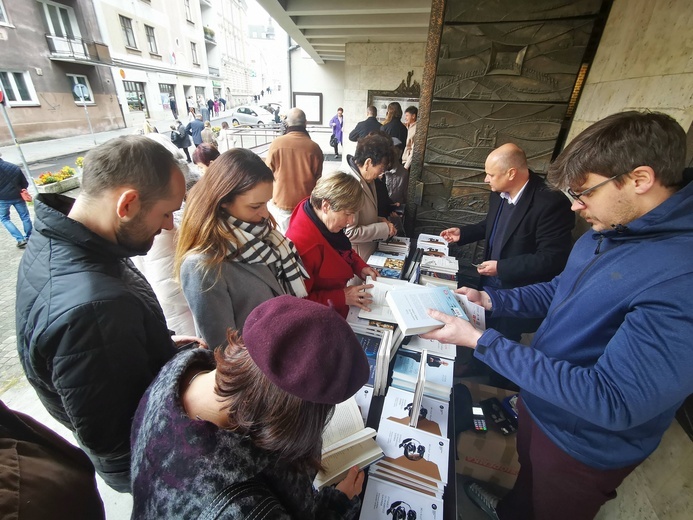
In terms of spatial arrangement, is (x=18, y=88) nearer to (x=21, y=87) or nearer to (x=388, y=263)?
(x=21, y=87)

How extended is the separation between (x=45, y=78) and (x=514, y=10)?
20.1 meters

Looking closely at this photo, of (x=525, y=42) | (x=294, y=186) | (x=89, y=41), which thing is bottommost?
(x=294, y=186)

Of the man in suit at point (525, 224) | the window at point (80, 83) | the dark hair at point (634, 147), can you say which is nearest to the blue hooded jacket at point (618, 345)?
the dark hair at point (634, 147)

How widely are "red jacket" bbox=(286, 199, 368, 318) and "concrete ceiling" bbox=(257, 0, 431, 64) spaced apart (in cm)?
438

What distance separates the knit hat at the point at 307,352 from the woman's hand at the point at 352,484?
573 millimetres

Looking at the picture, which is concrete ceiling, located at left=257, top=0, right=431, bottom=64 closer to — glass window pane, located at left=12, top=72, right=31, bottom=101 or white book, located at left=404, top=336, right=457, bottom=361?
white book, located at left=404, top=336, right=457, bottom=361

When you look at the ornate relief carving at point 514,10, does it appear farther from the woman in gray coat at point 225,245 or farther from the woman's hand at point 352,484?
the woman's hand at point 352,484

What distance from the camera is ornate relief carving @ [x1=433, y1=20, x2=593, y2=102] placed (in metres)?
2.91

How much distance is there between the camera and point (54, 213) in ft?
3.14

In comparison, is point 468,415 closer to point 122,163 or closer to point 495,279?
point 495,279

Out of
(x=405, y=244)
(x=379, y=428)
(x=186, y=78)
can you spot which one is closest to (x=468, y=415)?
(x=379, y=428)

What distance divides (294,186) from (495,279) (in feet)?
8.14

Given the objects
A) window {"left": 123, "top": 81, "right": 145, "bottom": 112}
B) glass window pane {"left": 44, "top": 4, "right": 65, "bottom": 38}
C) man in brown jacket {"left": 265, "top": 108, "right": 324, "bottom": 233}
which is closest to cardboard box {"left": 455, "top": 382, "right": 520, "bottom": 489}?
man in brown jacket {"left": 265, "top": 108, "right": 324, "bottom": 233}

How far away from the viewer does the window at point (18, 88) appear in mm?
12438
